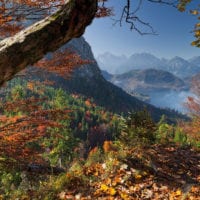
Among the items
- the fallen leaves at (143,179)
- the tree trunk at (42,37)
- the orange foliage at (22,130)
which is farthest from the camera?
the orange foliage at (22,130)

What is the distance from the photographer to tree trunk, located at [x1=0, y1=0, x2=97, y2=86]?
2277 mm

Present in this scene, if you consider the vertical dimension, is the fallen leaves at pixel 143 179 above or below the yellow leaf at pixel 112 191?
above

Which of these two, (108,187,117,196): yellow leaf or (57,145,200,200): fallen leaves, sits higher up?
(57,145,200,200): fallen leaves

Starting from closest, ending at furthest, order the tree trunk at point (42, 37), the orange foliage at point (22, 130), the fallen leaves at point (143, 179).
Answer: the tree trunk at point (42, 37) → the fallen leaves at point (143, 179) → the orange foliage at point (22, 130)

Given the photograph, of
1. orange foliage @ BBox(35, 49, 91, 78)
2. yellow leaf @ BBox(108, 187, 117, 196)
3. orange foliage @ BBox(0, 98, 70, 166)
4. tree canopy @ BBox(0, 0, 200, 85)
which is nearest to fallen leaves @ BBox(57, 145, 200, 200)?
yellow leaf @ BBox(108, 187, 117, 196)

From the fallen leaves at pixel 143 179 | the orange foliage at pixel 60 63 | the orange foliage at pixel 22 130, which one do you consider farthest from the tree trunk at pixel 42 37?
the orange foliage at pixel 22 130

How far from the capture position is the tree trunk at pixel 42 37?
228cm

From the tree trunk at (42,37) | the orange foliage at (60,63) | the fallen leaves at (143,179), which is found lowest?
the fallen leaves at (143,179)

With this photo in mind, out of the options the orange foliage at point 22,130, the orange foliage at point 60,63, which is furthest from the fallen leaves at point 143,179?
the orange foliage at point 60,63

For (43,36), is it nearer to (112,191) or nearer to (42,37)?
(42,37)

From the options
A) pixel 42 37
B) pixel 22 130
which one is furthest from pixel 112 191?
pixel 42 37

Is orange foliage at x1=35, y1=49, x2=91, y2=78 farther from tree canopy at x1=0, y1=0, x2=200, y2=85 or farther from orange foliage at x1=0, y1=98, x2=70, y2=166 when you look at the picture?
tree canopy at x1=0, y1=0, x2=200, y2=85

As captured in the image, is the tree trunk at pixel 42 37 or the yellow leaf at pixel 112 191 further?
the yellow leaf at pixel 112 191

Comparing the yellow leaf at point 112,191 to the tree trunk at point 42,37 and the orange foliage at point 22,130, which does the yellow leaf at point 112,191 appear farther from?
the tree trunk at point 42,37
